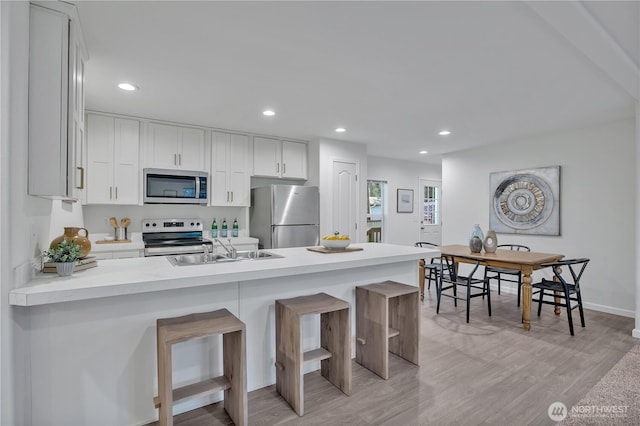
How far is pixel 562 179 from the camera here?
4340 millimetres

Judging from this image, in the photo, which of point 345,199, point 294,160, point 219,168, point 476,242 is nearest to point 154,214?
point 219,168

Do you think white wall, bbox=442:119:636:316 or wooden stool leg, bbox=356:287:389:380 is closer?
wooden stool leg, bbox=356:287:389:380

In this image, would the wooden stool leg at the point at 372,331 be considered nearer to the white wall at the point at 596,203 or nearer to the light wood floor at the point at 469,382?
the light wood floor at the point at 469,382

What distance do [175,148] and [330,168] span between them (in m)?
2.14

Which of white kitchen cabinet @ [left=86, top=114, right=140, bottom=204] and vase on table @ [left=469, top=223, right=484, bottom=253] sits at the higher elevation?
white kitchen cabinet @ [left=86, top=114, right=140, bottom=204]

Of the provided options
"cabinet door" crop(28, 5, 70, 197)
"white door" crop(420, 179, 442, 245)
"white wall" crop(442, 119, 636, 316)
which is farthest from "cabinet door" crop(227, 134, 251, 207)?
"white door" crop(420, 179, 442, 245)

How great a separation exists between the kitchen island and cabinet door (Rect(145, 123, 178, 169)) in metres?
2.11

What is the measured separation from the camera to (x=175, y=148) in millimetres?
3980

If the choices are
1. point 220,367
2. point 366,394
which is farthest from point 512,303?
point 220,367

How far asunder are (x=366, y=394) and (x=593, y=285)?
3687 mm

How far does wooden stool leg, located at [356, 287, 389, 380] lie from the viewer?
2.28 meters

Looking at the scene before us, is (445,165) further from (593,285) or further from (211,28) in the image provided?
(211,28)

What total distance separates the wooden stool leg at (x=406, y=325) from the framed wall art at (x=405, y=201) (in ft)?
14.3

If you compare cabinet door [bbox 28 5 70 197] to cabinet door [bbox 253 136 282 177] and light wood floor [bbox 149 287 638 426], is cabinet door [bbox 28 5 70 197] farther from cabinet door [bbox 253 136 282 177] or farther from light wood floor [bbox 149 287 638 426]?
cabinet door [bbox 253 136 282 177]
